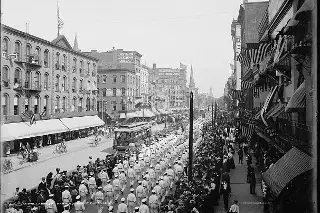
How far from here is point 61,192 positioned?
17438 millimetres

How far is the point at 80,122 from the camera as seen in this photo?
170ft

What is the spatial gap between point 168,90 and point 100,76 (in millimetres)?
75470

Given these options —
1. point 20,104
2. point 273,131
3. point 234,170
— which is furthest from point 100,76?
point 273,131

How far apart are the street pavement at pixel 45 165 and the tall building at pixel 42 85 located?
304 cm

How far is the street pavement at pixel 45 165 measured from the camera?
930 inches

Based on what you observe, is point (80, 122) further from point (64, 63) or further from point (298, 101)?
point (298, 101)

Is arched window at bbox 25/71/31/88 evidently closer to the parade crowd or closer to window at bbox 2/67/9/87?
window at bbox 2/67/9/87

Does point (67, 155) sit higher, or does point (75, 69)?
point (75, 69)

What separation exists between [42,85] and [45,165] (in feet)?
53.1

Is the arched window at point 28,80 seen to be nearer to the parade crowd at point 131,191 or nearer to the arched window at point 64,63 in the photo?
the arched window at point 64,63

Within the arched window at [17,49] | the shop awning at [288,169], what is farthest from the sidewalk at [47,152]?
the shop awning at [288,169]

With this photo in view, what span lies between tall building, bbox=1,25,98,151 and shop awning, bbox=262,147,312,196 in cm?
2521

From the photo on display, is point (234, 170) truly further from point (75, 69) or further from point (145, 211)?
point (75, 69)

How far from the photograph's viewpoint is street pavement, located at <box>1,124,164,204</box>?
23.6 m
